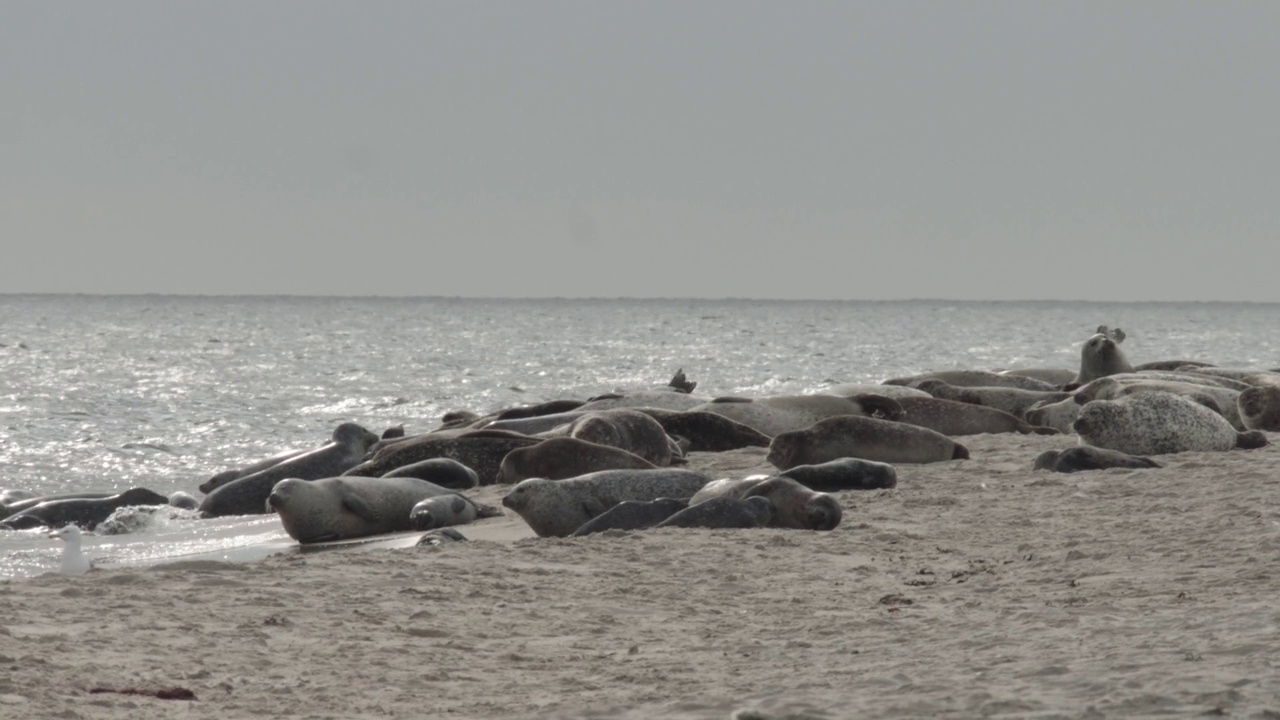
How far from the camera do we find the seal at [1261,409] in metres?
12.0

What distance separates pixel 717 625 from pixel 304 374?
28296 mm

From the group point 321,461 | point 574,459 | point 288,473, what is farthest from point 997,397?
point 288,473

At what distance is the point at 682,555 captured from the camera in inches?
265

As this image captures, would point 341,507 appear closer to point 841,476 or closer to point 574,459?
point 574,459

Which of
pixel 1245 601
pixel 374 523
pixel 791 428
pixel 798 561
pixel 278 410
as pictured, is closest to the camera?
pixel 1245 601

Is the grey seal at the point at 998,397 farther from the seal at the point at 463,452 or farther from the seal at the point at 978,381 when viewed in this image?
the seal at the point at 463,452

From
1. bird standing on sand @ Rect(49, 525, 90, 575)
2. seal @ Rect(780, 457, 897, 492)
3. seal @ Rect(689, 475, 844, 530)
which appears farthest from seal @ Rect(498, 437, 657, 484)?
bird standing on sand @ Rect(49, 525, 90, 575)

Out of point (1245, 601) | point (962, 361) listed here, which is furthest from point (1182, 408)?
point (962, 361)

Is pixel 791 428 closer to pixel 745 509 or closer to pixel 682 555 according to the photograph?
pixel 745 509

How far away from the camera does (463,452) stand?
1102 cm

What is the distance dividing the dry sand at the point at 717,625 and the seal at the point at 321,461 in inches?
192

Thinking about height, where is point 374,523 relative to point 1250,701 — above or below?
below

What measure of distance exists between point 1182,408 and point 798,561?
4719 mm

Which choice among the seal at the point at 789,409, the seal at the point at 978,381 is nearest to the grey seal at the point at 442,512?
the seal at the point at 789,409
